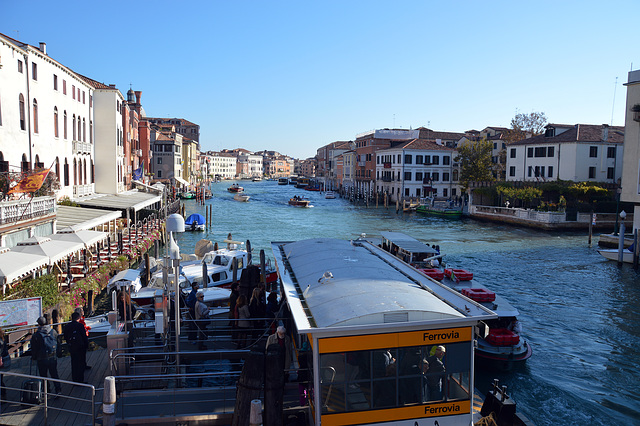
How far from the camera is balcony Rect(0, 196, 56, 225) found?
547 inches

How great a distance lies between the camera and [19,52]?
62.3ft

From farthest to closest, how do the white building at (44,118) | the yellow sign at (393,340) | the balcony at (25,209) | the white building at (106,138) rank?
the white building at (106,138) → the white building at (44,118) → the balcony at (25,209) → the yellow sign at (393,340)

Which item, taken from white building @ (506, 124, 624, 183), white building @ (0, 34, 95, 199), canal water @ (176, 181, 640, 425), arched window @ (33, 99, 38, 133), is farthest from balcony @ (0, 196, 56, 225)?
white building @ (506, 124, 624, 183)

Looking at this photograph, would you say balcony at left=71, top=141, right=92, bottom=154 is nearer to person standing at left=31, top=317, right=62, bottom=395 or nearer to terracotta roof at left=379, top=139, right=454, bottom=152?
person standing at left=31, top=317, right=62, bottom=395

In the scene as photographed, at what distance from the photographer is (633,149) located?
1064 inches

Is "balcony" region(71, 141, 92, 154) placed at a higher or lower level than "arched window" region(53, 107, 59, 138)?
lower

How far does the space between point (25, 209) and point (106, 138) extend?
19621mm

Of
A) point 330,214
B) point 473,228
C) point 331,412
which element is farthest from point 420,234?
point 331,412

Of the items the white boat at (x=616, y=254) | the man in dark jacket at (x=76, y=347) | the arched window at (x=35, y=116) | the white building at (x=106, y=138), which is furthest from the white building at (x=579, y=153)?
the man in dark jacket at (x=76, y=347)

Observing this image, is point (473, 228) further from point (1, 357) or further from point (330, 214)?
point (1, 357)

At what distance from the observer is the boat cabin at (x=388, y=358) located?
5.87 m

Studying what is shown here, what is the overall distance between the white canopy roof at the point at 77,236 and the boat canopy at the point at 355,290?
9.37m

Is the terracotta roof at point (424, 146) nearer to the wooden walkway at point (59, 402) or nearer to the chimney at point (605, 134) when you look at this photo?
the chimney at point (605, 134)

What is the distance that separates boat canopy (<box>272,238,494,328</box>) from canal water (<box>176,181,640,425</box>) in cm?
463
